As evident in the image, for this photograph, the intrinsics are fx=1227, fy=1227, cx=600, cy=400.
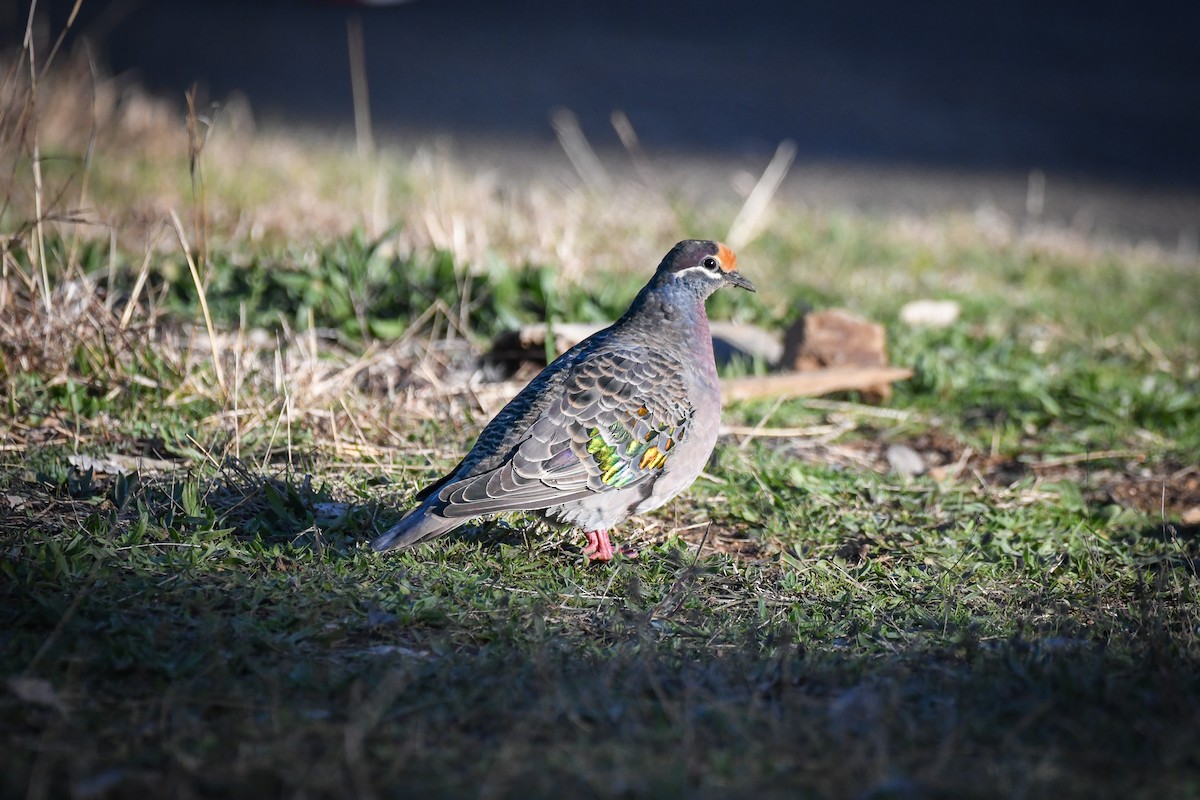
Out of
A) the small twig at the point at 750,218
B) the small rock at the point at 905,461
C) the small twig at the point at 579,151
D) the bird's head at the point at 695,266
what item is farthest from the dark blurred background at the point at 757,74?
the bird's head at the point at 695,266

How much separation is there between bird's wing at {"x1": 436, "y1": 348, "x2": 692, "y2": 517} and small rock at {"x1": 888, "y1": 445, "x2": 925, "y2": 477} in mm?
1465

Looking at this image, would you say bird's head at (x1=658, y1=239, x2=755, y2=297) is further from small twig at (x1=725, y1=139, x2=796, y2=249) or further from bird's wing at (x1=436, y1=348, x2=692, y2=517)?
small twig at (x1=725, y1=139, x2=796, y2=249)

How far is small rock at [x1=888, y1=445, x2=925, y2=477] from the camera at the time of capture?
5258 mm

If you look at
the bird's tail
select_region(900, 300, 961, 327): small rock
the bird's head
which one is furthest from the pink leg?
select_region(900, 300, 961, 327): small rock

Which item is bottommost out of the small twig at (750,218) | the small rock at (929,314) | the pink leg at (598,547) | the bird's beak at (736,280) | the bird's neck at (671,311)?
the pink leg at (598,547)

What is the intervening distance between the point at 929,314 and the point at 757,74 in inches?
297

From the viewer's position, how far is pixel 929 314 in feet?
23.4

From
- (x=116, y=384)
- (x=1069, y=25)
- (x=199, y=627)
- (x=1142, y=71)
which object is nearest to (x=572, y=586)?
(x=199, y=627)

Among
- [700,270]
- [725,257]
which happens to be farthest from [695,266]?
[725,257]

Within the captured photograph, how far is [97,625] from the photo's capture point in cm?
331

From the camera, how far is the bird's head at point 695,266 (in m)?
4.50

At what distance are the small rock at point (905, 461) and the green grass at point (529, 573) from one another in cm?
9

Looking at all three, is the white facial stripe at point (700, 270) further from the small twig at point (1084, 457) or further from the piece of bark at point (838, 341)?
the small twig at point (1084, 457)

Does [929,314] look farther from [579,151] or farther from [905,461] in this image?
[579,151]
